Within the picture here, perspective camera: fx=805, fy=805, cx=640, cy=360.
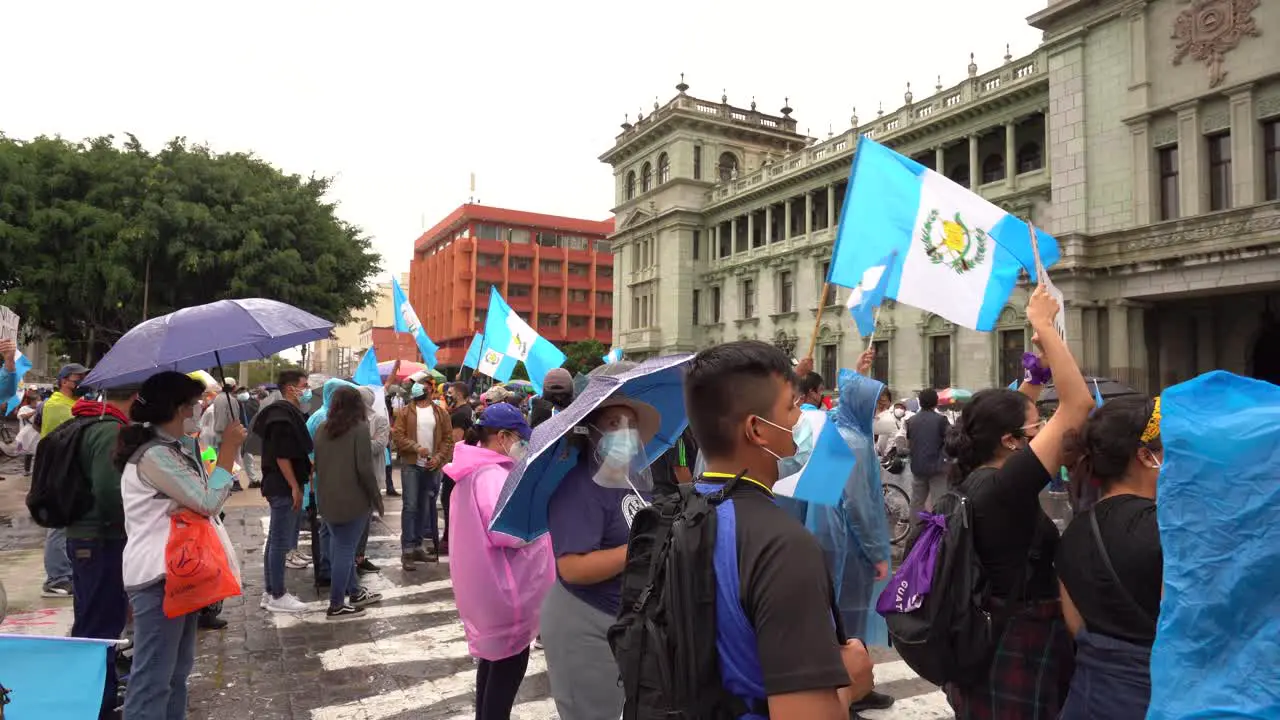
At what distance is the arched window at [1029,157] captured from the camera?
2927 centimetres

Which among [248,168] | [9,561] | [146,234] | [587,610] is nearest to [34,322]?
[146,234]

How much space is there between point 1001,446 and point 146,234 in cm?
2396

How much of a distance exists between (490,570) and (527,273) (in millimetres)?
69861

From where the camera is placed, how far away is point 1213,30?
20953 mm

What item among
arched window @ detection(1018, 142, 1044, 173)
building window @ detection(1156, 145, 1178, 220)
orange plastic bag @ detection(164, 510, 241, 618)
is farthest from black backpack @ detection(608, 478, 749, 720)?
arched window @ detection(1018, 142, 1044, 173)

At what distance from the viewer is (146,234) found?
21.5 metres

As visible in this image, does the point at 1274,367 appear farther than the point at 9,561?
Yes

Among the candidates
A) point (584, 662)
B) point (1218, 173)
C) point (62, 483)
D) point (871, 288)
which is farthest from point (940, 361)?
point (584, 662)

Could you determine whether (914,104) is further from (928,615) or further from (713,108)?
(928,615)

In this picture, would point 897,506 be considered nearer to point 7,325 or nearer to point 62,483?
point 62,483

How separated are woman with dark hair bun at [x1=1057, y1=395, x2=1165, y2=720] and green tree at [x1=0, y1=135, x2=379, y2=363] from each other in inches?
919

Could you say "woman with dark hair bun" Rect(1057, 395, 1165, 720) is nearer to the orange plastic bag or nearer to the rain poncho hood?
the rain poncho hood

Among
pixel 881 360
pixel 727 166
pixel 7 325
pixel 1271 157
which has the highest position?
pixel 727 166

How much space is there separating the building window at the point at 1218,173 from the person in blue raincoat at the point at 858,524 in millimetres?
22787
